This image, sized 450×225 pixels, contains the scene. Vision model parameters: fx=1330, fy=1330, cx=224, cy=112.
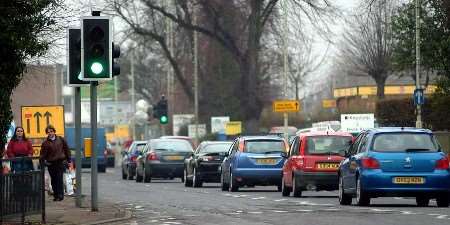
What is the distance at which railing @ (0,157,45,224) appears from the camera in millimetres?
19672

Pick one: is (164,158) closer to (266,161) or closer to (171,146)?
(171,146)

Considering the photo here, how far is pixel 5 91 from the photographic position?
20.6 metres

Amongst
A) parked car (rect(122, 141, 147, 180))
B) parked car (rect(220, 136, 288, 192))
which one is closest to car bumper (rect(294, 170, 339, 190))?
parked car (rect(220, 136, 288, 192))

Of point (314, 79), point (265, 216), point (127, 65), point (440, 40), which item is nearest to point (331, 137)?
point (265, 216)

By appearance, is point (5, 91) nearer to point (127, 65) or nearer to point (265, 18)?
point (265, 18)

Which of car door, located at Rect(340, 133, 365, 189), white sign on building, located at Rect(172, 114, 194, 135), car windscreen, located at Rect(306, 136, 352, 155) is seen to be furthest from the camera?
white sign on building, located at Rect(172, 114, 194, 135)

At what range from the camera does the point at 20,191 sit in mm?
20375

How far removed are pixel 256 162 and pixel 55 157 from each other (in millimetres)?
6924

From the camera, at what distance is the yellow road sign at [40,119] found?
34156mm

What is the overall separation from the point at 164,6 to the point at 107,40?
1600 inches

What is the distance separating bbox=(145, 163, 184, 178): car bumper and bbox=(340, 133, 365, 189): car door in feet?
62.2

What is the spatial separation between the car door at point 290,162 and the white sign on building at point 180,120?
48.4 m

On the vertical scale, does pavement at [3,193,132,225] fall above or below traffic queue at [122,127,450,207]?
below

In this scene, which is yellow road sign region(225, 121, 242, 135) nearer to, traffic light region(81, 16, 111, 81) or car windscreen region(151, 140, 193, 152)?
car windscreen region(151, 140, 193, 152)
